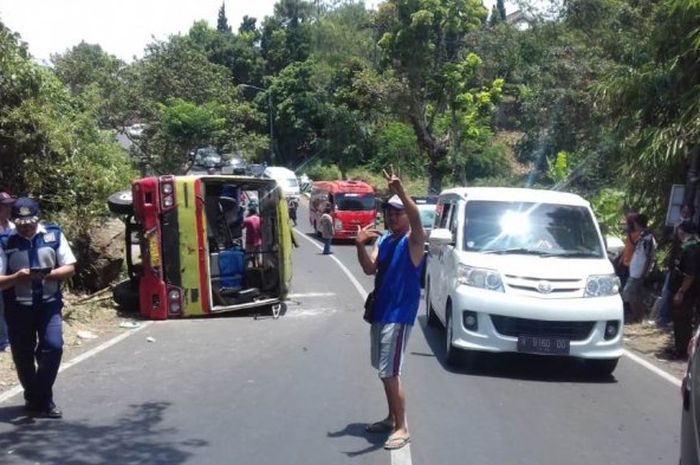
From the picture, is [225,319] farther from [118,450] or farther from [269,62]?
[269,62]

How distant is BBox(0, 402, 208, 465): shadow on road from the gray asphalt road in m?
0.01

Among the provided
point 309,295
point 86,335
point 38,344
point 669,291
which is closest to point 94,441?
point 38,344

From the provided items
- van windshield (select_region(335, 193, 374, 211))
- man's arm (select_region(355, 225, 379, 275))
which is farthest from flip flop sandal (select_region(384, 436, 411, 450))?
van windshield (select_region(335, 193, 374, 211))

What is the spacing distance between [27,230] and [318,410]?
282cm

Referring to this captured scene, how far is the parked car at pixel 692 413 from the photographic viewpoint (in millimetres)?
3713

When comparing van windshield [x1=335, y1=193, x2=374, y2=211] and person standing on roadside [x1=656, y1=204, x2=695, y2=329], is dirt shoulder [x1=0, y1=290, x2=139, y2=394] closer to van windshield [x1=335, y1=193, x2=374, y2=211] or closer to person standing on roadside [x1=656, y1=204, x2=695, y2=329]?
person standing on roadside [x1=656, y1=204, x2=695, y2=329]

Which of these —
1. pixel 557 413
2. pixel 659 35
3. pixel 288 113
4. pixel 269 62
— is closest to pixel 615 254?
pixel 659 35

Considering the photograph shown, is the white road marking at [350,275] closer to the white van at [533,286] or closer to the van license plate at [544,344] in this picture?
the white van at [533,286]

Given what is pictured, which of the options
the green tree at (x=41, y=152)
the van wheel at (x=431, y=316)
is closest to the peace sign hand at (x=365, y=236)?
the van wheel at (x=431, y=316)

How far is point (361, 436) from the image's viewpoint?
6.51 m

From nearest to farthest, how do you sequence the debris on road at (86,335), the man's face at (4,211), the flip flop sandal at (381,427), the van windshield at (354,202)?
the flip flop sandal at (381,427) → the man's face at (4,211) → the debris on road at (86,335) → the van windshield at (354,202)

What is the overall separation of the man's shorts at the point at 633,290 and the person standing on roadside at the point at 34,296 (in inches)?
336

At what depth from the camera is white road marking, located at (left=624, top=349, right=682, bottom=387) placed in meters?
8.92

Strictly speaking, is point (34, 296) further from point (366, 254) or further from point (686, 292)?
point (686, 292)
